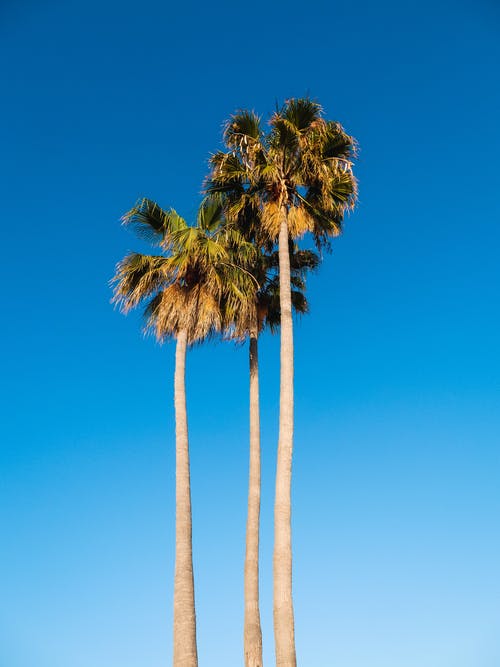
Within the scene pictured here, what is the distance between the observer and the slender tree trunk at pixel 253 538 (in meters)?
18.7

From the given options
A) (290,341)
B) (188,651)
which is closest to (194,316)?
(290,341)

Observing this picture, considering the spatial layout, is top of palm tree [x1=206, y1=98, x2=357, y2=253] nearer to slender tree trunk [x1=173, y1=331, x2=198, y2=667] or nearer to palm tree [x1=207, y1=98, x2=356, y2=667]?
palm tree [x1=207, y1=98, x2=356, y2=667]

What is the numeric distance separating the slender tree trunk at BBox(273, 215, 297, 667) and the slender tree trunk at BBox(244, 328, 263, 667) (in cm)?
410

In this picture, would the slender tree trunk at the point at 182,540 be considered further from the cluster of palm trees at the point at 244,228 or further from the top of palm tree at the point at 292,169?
the top of palm tree at the point at 292,169

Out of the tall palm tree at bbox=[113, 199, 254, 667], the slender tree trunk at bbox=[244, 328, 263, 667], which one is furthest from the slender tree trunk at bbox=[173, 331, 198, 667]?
the slender tree trunk at bbox=[244, 328, 263, 667]

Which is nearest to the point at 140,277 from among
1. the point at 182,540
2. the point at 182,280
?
the point at 182,280

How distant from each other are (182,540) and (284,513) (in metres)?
2.74

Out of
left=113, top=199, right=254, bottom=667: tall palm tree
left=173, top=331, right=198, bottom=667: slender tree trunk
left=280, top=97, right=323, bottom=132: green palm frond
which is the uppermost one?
left=280, top=97, right=323, bottom=132: green palm frond

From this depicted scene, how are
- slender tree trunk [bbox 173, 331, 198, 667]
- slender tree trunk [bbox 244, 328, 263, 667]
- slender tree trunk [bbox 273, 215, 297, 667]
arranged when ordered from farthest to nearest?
1. slender tree trunk [bbox 244, 328, 263, 667]
2. slender tree trunk [bbox 173, 331, 198, 667]
3. slender tree trunk [bbox 273, 215, 297, 667]

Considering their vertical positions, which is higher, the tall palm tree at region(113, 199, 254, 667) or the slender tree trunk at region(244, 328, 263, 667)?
the tall palm tree at region(113, 199, 254, 667)

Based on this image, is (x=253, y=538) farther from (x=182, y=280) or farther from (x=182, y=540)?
(x=182, y=280)

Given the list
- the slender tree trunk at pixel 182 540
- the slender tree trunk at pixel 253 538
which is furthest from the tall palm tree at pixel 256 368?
the slender tree trunk at pixel 182 540

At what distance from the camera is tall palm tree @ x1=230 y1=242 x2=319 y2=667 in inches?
750

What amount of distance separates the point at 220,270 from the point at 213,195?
2.54 metres
